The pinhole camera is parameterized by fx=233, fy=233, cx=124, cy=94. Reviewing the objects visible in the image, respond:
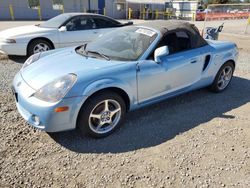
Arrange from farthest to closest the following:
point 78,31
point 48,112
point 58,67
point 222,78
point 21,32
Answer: point 78,31 → point 21,32 → point 222,78 → point 58,67 → point 48,112

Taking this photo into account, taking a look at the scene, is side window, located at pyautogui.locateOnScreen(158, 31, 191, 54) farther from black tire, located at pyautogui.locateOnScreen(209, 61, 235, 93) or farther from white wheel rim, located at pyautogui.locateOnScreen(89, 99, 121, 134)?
white wheel rim, located at pyautogui.locateOnScreen(89, 99, 121, 134)

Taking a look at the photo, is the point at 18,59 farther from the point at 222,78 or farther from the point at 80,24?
the point at 222,78

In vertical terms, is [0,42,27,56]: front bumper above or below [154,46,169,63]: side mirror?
below

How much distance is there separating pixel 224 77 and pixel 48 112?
366cm

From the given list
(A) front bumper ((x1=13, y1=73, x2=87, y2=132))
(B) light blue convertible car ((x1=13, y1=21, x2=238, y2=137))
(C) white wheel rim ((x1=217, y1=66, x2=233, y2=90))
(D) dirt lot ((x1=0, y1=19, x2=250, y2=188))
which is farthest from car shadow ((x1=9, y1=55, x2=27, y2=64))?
(C) white wheel rim ((x1=217, y1=66, x2=233, y2=90))

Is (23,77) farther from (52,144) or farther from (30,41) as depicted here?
(30,41)

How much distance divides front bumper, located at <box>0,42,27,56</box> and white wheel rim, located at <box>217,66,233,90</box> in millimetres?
5114

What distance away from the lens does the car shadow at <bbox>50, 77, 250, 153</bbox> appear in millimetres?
3078

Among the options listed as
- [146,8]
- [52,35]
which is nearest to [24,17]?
[146,8]

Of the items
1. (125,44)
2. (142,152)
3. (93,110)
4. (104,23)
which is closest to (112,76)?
(93,110)

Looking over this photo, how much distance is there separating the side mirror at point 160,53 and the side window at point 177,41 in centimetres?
27

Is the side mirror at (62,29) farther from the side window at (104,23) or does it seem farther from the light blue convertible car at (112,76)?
the light blue convertible car at (112,76)

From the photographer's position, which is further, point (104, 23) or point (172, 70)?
point (104, 23)

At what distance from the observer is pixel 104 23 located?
770cm
